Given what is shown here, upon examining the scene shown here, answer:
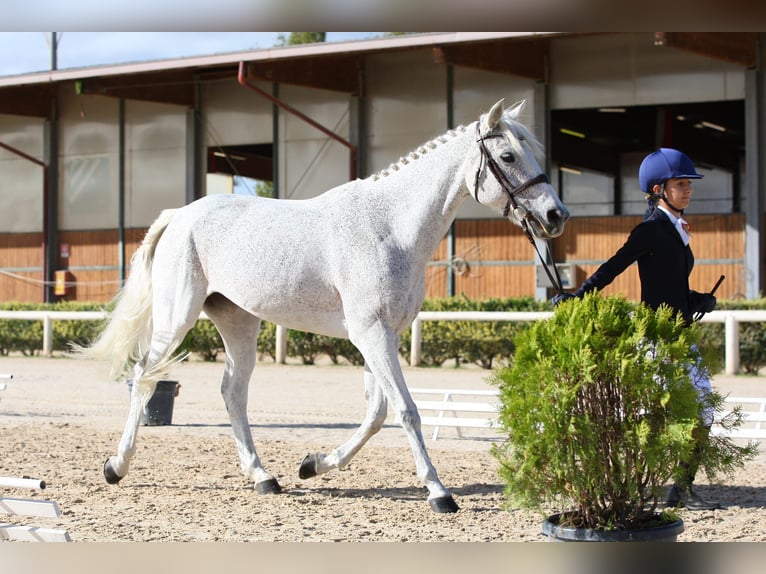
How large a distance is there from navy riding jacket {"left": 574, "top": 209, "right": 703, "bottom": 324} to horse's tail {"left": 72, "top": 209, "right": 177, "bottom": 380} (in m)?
3.18

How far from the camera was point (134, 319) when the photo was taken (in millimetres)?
6762

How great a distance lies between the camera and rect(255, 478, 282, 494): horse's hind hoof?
607 centimetres

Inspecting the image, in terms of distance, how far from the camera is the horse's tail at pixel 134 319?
266 inches

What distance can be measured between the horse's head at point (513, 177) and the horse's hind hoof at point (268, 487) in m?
2.14

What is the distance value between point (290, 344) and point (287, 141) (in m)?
7.05

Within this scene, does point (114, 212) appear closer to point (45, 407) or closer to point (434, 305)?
point (434, 305)

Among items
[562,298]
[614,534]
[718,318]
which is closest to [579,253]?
[718,318]

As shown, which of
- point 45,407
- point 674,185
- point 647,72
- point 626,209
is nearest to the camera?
point 674,185

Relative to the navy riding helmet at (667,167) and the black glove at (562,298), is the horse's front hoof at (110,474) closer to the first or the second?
the black glove at (562,298)

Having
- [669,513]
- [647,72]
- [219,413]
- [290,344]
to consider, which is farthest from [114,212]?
[669,513]

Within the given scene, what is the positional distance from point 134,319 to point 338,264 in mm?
1806

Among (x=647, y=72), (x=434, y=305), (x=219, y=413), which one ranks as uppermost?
(x=647, y=72)

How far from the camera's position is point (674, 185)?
534 centimetres

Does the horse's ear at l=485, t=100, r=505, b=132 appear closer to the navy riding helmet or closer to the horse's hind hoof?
the navy riding helmet
